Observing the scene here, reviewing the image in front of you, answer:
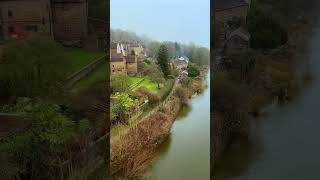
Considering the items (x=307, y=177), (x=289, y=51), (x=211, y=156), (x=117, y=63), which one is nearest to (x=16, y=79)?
(x=117, y=63)

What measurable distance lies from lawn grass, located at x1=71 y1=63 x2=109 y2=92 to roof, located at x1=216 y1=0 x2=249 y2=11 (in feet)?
3.44

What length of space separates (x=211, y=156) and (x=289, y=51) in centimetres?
110

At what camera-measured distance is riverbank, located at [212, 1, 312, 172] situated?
3666mm

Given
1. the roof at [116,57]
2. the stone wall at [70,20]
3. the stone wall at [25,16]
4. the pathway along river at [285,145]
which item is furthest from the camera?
the pathway along river at [285,145]

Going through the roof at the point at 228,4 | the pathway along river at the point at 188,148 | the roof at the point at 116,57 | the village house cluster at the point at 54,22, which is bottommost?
the pathway along river at the point at 188,148

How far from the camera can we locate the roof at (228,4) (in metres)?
3.62

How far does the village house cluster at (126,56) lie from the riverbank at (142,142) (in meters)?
0.41

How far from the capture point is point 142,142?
3.71 metres

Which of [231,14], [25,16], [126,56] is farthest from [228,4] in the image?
[25,16]

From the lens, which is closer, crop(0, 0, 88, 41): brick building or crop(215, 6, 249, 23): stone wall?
crop(0, 0, 88, 41): brick building

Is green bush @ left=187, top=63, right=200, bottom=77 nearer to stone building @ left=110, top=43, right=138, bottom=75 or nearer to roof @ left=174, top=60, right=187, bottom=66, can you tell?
roof @ left=174, top=60, right=187, bottom=66

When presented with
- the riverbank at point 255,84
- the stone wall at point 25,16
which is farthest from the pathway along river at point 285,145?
the stone wall at point 25,16

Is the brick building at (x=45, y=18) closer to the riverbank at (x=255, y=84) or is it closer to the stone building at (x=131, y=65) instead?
the stone building at (x=131, y=65)

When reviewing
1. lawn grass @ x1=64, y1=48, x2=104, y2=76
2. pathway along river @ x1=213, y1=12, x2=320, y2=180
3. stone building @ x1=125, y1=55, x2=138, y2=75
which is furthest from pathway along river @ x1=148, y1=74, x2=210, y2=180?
lawn grass @ x1=64, y1=48, x2=104, y2=76
